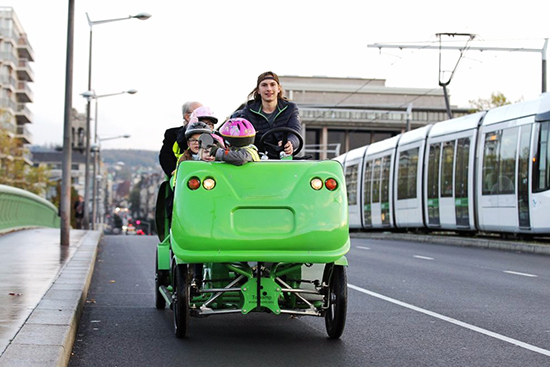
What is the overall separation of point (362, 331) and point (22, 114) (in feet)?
346

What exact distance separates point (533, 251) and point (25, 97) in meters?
99.1

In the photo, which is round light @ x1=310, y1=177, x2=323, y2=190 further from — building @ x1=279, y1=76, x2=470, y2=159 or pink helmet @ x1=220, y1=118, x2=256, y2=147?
building @ x1=279, y1=76, x2=470, y2=159

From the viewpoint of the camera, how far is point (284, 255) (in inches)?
258

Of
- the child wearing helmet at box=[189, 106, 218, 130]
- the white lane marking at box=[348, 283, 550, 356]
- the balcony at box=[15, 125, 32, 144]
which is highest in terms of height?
the balcony at box=[15, 125, 32, 144]

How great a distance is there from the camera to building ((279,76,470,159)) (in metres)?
98.7

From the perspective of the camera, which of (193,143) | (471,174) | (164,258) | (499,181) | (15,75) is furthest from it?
(15,75)

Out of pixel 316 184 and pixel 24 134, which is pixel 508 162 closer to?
pixel 316 184

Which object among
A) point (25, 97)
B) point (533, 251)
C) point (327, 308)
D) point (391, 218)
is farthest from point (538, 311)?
point (25, 97)

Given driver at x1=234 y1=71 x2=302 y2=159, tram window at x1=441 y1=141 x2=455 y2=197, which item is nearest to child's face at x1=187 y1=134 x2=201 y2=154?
driver at x1=234 y1=71 x2=302 y2=159

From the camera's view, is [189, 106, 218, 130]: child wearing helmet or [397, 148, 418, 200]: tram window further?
[397, 148, 418, 200]: tram window


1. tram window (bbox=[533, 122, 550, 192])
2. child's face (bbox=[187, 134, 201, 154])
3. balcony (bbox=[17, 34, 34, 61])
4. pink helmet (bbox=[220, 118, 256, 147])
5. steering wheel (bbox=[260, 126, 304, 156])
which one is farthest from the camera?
balcony (bbox=[17, 34, 34, 61])

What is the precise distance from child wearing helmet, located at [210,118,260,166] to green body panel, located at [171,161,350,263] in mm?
62

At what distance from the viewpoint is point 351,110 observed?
9706 cm

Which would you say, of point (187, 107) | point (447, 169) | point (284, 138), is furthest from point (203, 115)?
point (447, 169)
